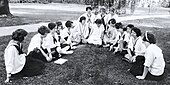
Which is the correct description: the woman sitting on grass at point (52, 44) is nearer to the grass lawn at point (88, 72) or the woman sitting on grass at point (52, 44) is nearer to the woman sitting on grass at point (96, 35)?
the grass lawn at point (88, 72)

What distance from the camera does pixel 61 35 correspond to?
7180 mm

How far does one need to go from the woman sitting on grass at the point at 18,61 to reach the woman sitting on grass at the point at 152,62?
8.36ft

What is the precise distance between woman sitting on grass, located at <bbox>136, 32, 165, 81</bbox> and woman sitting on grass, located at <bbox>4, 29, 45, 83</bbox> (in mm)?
2549

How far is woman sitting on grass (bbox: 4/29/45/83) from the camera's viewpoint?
4.36 metres

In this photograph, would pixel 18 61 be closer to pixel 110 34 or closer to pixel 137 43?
pixel 137 43

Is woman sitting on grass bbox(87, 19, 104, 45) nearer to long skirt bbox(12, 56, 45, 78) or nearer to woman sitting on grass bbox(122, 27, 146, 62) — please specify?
woman sitting on grass bbox(122, 27, 146, 62)

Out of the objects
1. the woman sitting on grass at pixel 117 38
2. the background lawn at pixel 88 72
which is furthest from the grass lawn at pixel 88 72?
the woman sitting on grass at pixel 117 38

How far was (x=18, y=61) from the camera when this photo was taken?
4539mm

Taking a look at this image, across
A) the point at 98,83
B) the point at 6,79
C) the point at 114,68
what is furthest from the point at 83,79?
the point at 6,79

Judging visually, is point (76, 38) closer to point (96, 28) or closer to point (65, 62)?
point (96, 28)

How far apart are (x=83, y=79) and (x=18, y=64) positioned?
4.95 feet

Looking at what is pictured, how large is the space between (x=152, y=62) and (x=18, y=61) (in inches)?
117

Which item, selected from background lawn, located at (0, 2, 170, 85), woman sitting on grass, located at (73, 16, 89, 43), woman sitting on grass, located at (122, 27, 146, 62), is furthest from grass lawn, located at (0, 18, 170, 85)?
woman sitting on grass, located at (73, 16, 89, 43)

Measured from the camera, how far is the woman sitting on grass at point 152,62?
4.46 m
